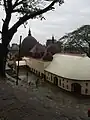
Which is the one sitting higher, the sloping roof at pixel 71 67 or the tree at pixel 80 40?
the tree at pixel 80 40

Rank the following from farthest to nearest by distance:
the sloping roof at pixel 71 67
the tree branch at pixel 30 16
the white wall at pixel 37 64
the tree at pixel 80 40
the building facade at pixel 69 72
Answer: the tree at pixel 80 40 → the white wall at pixel 37 64 → the sloping roof at pixel 71 67 → the building facade at pixel 69 72 → the tree branch at pixel 30 16

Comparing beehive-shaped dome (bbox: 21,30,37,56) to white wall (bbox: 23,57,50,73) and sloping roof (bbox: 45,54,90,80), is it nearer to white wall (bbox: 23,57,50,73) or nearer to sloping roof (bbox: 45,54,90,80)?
white wall (bbox: 23,57,50,73)

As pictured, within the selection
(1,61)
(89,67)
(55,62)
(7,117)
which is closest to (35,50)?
(55,62)

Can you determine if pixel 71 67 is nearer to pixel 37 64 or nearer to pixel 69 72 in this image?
pixel 69 72

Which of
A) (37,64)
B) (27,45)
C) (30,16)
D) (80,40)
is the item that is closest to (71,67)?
(37,64)

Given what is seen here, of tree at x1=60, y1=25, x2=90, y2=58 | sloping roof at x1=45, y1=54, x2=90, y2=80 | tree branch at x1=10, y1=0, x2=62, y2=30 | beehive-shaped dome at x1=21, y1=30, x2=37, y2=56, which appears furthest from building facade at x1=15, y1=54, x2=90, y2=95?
beehive-shaped dome at x1=21, y1=30, x2=37, y2=56

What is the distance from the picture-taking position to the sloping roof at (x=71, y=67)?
24364 millimetres

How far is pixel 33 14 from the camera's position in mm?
17078

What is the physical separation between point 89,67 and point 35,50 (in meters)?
15.3

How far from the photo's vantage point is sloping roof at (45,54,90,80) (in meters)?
24.4

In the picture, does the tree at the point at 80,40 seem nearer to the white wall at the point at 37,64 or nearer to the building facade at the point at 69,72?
the white wall at the point at 37,64

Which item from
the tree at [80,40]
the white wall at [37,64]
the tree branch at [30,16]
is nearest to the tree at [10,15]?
the tree branch at [30,16]

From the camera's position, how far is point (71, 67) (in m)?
26.1

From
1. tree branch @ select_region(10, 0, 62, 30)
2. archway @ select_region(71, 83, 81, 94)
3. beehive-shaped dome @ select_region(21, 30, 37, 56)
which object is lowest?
archway @ select_region(71, 83, 81, 94)
